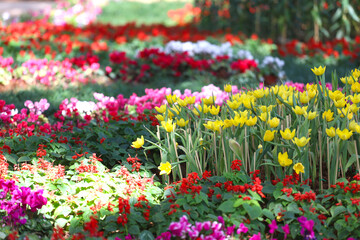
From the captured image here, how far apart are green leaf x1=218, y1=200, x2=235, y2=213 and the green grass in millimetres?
9745

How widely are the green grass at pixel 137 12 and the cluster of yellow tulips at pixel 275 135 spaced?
909 cm

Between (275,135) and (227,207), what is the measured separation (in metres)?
0.56

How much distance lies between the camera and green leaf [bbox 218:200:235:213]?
7.86 feet

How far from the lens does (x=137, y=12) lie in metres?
14.1

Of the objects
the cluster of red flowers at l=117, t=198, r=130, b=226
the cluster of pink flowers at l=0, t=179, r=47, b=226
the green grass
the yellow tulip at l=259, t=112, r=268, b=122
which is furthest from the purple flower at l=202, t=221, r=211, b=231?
the green grass

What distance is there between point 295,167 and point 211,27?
768 cm

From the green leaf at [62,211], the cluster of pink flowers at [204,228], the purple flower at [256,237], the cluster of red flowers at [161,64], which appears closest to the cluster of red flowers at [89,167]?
the green leaf at [62,211]

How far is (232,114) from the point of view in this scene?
9.55ft

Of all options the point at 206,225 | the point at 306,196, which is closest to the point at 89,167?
the point at 206,225

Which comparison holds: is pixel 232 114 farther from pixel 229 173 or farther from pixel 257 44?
pixel 257 44

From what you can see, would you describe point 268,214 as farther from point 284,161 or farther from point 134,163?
point 134,163

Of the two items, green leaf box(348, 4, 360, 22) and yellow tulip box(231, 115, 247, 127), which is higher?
yellow tulip box(231, 115, 247, 127)

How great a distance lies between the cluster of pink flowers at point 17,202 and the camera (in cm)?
245

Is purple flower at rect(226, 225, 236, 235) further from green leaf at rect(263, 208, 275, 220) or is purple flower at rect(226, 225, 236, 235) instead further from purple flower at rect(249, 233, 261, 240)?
green leaf at rect(263, 208, 275, 220)
